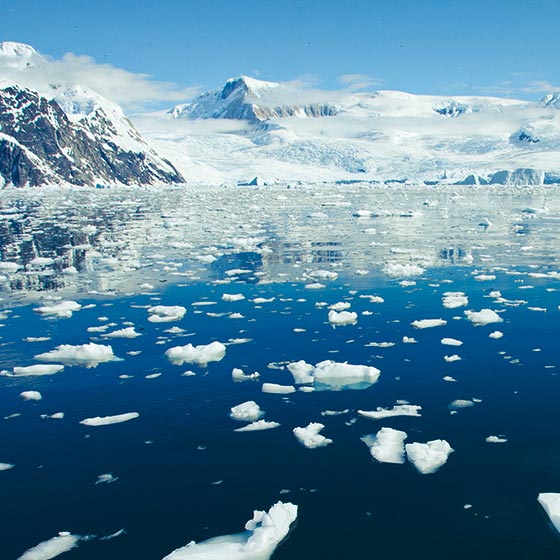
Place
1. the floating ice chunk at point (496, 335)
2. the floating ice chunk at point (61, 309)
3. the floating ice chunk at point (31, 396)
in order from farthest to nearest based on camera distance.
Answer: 1. the floating ice chunk at point (61, 309)
2. the floating ice chunk at point (496, 335)
3. the floating ice chunk at point (31, 396)

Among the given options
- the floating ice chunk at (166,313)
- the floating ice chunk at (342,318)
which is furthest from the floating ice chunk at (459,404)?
the floating ice chunk at (166,313)

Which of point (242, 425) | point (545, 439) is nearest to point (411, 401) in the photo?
point (545, 439)

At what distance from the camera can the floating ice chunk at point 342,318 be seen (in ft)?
40.9

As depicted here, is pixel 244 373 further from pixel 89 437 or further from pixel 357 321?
pixel 357 321

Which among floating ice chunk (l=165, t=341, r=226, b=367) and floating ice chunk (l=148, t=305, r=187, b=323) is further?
floating ice chunk (l=148, t=305, r=187, b=323)

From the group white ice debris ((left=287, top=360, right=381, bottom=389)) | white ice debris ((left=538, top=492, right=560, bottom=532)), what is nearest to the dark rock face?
white ice debris ((left=287, top=360, right=381, bottom=389))

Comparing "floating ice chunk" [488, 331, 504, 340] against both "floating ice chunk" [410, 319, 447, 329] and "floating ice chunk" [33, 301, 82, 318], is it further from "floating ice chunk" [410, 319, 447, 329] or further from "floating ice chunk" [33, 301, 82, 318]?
"floating ice chunk" [33, 301, 82, 318]

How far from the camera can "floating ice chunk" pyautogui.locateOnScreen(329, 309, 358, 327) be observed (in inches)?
491

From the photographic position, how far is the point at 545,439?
7.35m

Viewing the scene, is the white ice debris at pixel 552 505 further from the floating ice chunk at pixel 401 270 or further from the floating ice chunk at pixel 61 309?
the floating ice chunk at pixel 401 270

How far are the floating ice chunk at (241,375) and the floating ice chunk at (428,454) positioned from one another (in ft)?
10.2

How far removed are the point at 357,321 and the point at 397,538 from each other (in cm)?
712

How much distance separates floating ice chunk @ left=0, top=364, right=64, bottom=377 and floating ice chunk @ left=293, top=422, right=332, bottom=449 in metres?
4.71

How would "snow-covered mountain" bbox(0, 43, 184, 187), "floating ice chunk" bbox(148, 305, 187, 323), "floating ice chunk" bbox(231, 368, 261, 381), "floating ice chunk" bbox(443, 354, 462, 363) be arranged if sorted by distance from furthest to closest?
"snow-covered mountain" bbox(0, 43, 184, 187)
"floating ice chunk" bbox(148, 305, 187, 323)
"floating ice chunk" bbox(443, 354, 462, 363)
"floating ice chunk" bbox(231, 368, 261, 381)
